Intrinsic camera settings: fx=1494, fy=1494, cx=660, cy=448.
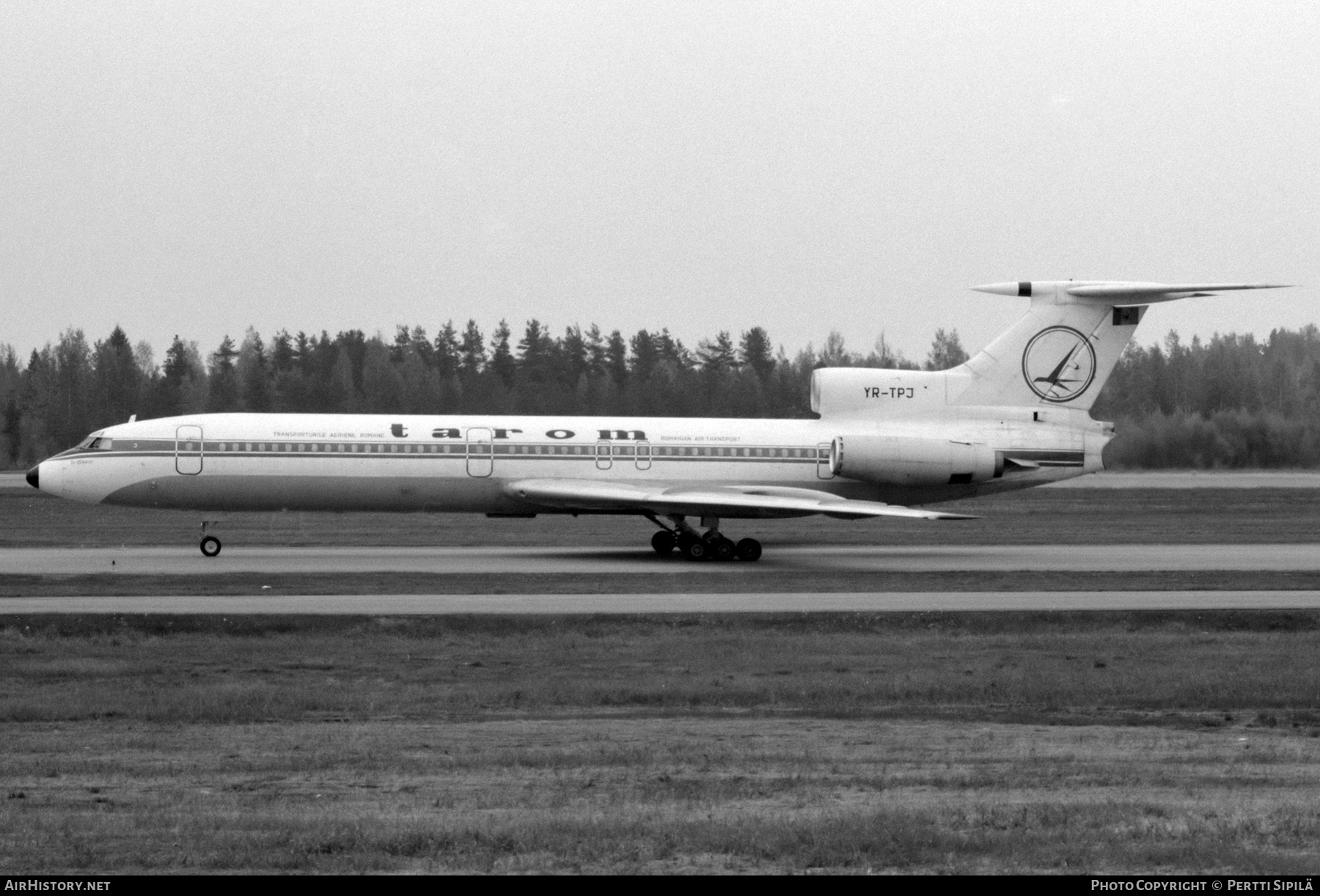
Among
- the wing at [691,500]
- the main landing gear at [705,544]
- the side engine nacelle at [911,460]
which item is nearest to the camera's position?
the wing at [691,500]

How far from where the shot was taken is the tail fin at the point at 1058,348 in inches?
1321

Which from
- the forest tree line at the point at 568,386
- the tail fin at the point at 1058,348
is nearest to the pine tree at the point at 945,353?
the forest tree line at the point at 568,386

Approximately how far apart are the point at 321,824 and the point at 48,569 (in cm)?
2125

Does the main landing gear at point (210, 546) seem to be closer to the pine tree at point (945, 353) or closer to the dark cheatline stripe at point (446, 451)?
the dark cheatline stripe at point (446, 451)

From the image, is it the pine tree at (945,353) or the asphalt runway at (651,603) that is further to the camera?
the pine tree at (945,353)

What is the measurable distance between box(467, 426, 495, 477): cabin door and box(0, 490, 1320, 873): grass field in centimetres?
571

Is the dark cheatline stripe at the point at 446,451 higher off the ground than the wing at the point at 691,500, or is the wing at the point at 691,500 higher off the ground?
the dark cheatline stripe at the point at 446,451

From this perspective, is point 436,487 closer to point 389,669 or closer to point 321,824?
point 389,669

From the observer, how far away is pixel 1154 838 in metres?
8.43

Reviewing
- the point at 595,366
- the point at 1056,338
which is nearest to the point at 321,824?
the point at 1056,338

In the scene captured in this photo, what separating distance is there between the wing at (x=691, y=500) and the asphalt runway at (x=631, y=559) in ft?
3.65

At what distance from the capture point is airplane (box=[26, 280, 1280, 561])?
104ft

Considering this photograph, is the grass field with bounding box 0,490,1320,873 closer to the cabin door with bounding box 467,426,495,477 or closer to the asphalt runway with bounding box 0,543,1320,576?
the asphalt runway with bounding box 0,543,1320,576

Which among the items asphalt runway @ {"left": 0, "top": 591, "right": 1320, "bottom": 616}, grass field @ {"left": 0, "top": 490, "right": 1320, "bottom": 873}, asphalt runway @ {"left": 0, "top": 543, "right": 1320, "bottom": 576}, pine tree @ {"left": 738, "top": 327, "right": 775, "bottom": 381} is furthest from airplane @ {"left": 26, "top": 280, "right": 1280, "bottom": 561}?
pine tree @ {"left": 738, "top": 327, "right": 775, "bottom": 381}
